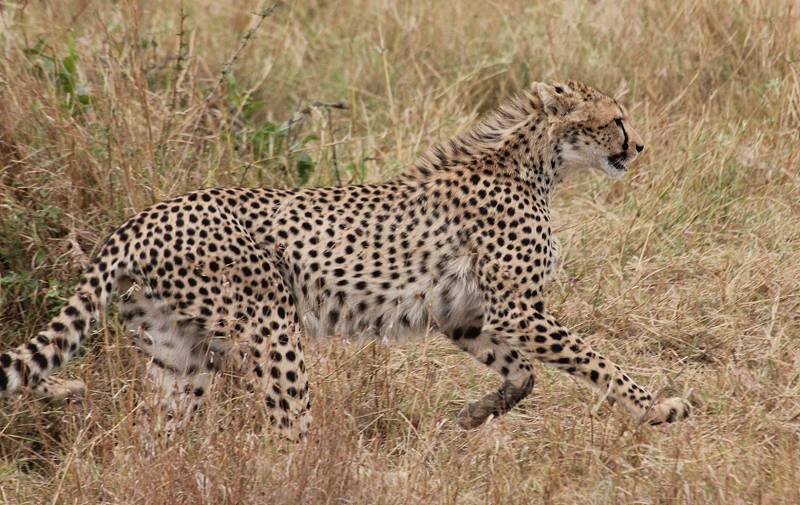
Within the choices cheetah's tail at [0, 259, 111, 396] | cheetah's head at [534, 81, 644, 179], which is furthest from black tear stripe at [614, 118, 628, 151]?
cheetah's tail at [0, 259, 111, 396]

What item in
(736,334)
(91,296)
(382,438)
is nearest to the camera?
(91,296)

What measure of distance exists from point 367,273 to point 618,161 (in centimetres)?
97

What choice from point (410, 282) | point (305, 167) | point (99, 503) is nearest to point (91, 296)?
point (99, 503)

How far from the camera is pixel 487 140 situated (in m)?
4.93

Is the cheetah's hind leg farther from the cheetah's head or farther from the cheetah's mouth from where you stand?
the cheetah's mouth

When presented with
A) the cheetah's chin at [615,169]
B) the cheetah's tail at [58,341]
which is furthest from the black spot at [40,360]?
the cheetah's chin at [615,169]

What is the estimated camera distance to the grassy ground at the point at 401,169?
3932 mm

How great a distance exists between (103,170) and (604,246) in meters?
1.90

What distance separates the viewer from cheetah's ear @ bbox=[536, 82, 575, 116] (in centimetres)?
487

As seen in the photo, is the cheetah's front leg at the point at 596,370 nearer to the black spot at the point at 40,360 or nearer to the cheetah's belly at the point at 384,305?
the cheetah's belly at the point at 384,305

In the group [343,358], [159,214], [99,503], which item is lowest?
[99,503]

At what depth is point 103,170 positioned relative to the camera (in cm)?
523

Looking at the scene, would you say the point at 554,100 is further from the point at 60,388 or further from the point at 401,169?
the point at 60,388

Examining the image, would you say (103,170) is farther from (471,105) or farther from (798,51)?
(798,51)
